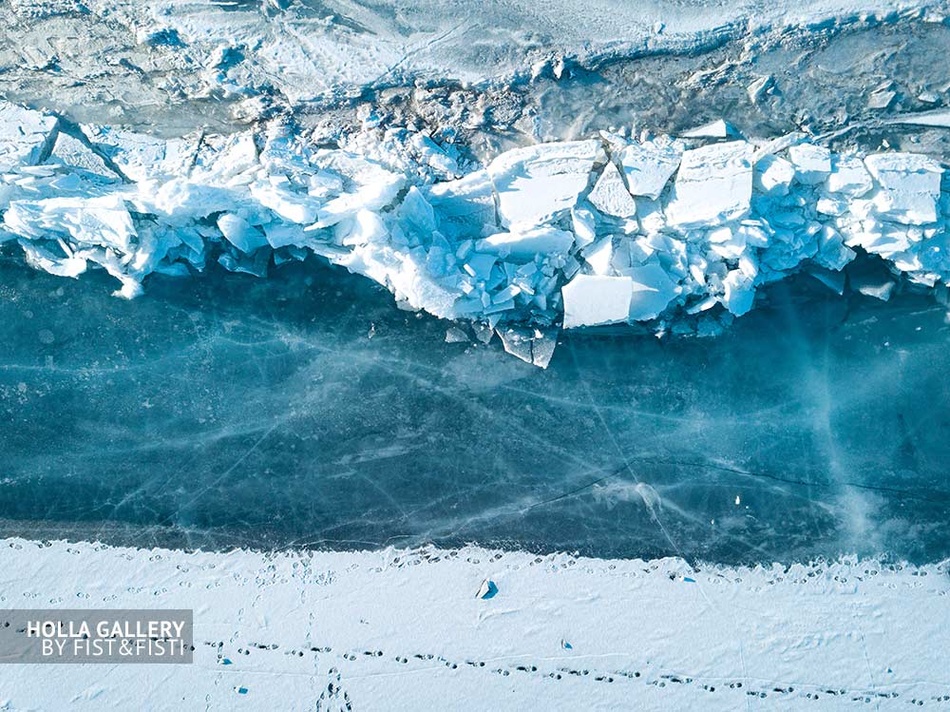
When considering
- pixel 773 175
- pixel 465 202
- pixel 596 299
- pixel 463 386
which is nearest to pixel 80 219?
pixel 465 202

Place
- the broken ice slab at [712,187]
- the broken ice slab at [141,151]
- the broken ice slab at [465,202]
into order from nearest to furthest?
the broken ice slab at [712,187], the broken ice slab at [465,202], the broken ice slab at [141,151]

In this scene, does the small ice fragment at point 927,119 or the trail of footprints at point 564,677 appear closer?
the trail of footprints at point 564,677

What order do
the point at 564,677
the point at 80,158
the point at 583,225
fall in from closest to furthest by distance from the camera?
the point at 583,225 → the point at 564,677 → the point at 80,158

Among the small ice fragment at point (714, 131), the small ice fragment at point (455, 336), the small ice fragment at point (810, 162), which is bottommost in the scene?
the small ice fragment at point (455, 336)

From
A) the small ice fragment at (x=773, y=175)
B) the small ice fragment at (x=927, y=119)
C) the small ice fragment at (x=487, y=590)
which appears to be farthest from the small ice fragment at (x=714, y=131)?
the small ice fragment at (x=487, y=590)

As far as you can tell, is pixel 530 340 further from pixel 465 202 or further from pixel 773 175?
pixel 773 175

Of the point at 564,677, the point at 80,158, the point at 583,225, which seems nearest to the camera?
the point at 583,225

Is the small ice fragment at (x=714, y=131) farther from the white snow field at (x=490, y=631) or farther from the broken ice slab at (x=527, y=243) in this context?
the white snow field at (x=490, y=631)
